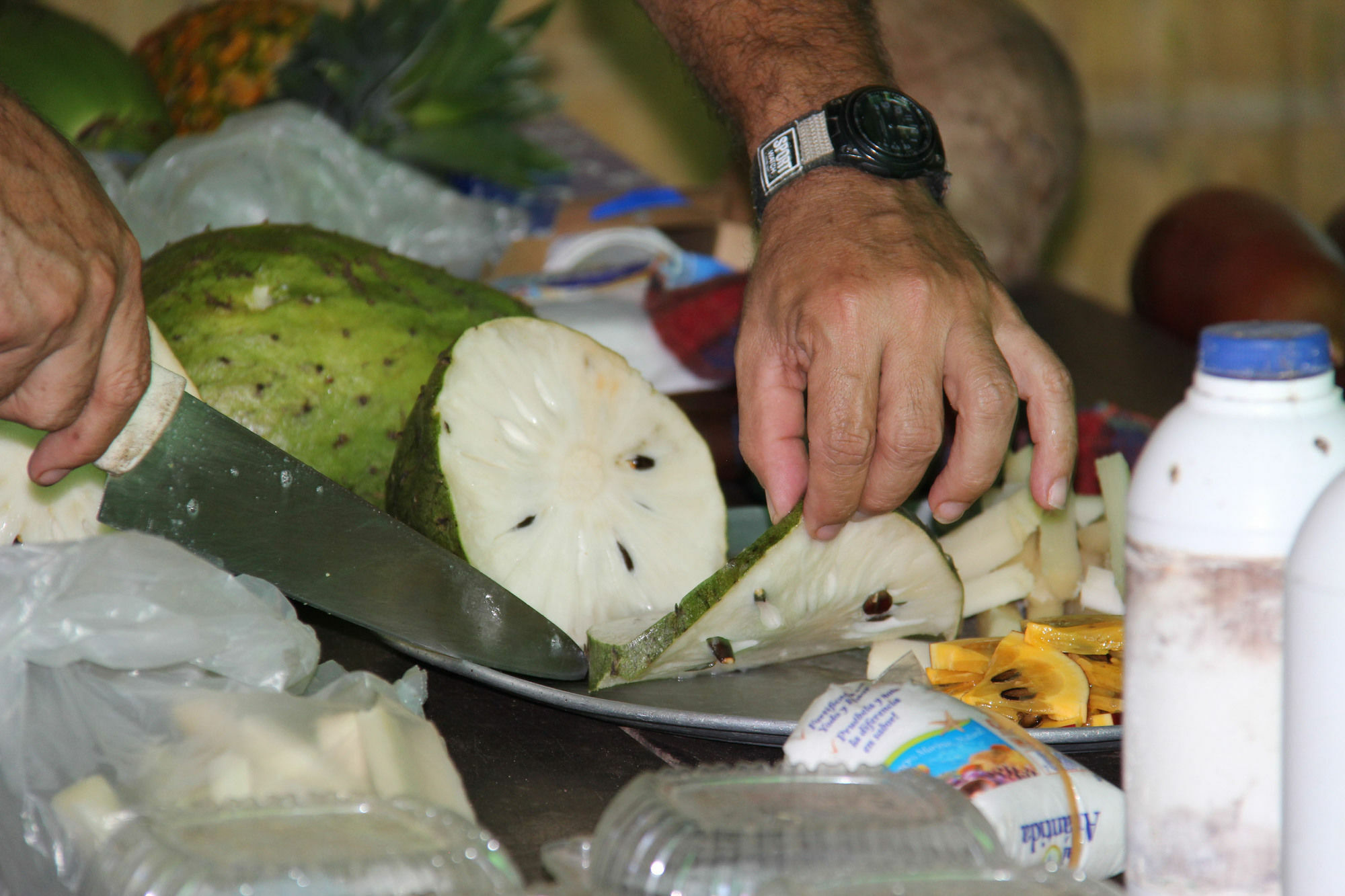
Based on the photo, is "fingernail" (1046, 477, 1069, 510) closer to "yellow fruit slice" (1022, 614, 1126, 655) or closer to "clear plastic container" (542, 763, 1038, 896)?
"yellow fruit slice" (1022, 614, 1126, 655)

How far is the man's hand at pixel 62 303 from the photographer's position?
78 centimetres

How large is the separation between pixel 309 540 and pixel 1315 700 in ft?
2.36

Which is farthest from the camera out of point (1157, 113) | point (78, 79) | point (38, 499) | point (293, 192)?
point (1157, 113)

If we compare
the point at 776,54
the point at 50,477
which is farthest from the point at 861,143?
the point at 50,477

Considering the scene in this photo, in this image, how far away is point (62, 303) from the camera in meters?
0.80

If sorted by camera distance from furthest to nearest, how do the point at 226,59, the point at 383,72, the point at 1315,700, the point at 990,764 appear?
the point at 226,59
the point at 383,72
the point at 990,764
the point at 1315,700

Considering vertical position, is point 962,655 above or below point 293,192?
below

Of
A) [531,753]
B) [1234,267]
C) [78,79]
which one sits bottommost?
[1234,267]

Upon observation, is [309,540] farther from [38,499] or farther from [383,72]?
[383,72]

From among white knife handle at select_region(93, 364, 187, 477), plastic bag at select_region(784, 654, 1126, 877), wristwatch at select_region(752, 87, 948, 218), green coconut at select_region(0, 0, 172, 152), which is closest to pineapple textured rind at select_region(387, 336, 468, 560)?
white knife handle at select_region(93, 364, 187, 477)

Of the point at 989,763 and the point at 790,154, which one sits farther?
the point at 790,154

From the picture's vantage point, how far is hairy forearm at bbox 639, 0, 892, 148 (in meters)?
1.19

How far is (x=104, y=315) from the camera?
84cm

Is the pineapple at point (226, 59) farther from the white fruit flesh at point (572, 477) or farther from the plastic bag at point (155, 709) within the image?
the plastic bag at point (155, 709)
